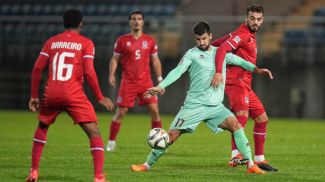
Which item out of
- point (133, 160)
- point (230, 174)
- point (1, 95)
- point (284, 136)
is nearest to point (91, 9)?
point (1, 95)

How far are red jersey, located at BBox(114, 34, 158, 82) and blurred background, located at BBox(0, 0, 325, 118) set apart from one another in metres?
11.7

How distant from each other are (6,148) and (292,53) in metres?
14.4

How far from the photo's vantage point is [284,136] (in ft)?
64.9

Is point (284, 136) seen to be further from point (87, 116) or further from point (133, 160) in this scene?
point (87, 116)

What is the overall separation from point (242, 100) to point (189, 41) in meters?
16.1

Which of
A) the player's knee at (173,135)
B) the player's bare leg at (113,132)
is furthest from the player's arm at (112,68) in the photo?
the player's knee at (173,135)

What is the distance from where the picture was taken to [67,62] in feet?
33.2

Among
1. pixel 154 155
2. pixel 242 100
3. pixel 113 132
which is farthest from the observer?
pixel 113 132

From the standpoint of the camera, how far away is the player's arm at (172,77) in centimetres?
1053

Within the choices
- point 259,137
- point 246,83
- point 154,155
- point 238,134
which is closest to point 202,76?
point 238,134

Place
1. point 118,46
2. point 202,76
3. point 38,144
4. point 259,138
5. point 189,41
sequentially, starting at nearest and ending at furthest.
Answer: point 38,144
point 202,76
point 259,138
point 118,46
point 189,41

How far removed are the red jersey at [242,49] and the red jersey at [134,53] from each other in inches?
130

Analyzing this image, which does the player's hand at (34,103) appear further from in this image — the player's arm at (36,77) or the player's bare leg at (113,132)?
the player's bare leg at (113,132)

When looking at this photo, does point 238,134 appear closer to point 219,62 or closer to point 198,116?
point 198,116
